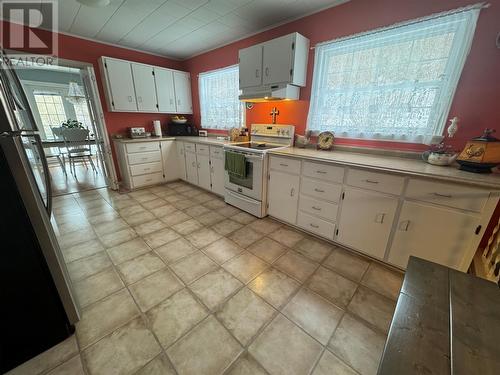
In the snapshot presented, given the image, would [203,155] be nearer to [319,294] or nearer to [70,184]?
[319,294]

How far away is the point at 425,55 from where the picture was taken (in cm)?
176

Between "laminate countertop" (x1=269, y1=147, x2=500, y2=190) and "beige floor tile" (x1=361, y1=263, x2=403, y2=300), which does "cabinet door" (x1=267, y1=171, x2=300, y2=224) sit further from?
"beige floor tile" (x1=361, y1=263, x2=403, y2=300)

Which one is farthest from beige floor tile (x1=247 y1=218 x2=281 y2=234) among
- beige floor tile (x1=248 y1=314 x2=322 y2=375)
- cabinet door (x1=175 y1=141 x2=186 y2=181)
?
cabinet door (x1=175 y1=141 x2=186 y2=181)

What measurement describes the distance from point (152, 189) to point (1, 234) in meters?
2.94

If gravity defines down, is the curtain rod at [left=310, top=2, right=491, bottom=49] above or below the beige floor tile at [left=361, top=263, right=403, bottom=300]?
above

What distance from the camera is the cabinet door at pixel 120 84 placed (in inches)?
128

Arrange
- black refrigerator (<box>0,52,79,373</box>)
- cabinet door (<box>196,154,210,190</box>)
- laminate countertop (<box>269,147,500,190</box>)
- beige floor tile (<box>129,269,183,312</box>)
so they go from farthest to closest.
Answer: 1. cabinet door (<box>196,154,210,190</box>)
2. beige floor tile (<box>129,269,183,312</box>)
3. laminate countertop (<box>269,147,500,190</box>)
4. black refrigerator (<box>0,52,79,373</box>)

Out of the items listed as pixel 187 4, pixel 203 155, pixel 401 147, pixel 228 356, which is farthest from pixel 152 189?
pixel 401 147

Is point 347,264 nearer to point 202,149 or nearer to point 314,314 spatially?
point 314,314

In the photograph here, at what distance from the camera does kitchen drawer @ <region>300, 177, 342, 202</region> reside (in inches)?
79.1

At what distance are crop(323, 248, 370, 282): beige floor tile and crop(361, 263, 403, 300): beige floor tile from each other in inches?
2.1

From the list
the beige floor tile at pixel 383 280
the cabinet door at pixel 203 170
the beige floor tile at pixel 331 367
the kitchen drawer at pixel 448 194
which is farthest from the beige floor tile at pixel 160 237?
the kitchen drawer at pixel 448 194

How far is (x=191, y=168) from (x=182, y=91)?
5.48 ft

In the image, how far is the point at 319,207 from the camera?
7.12ft
